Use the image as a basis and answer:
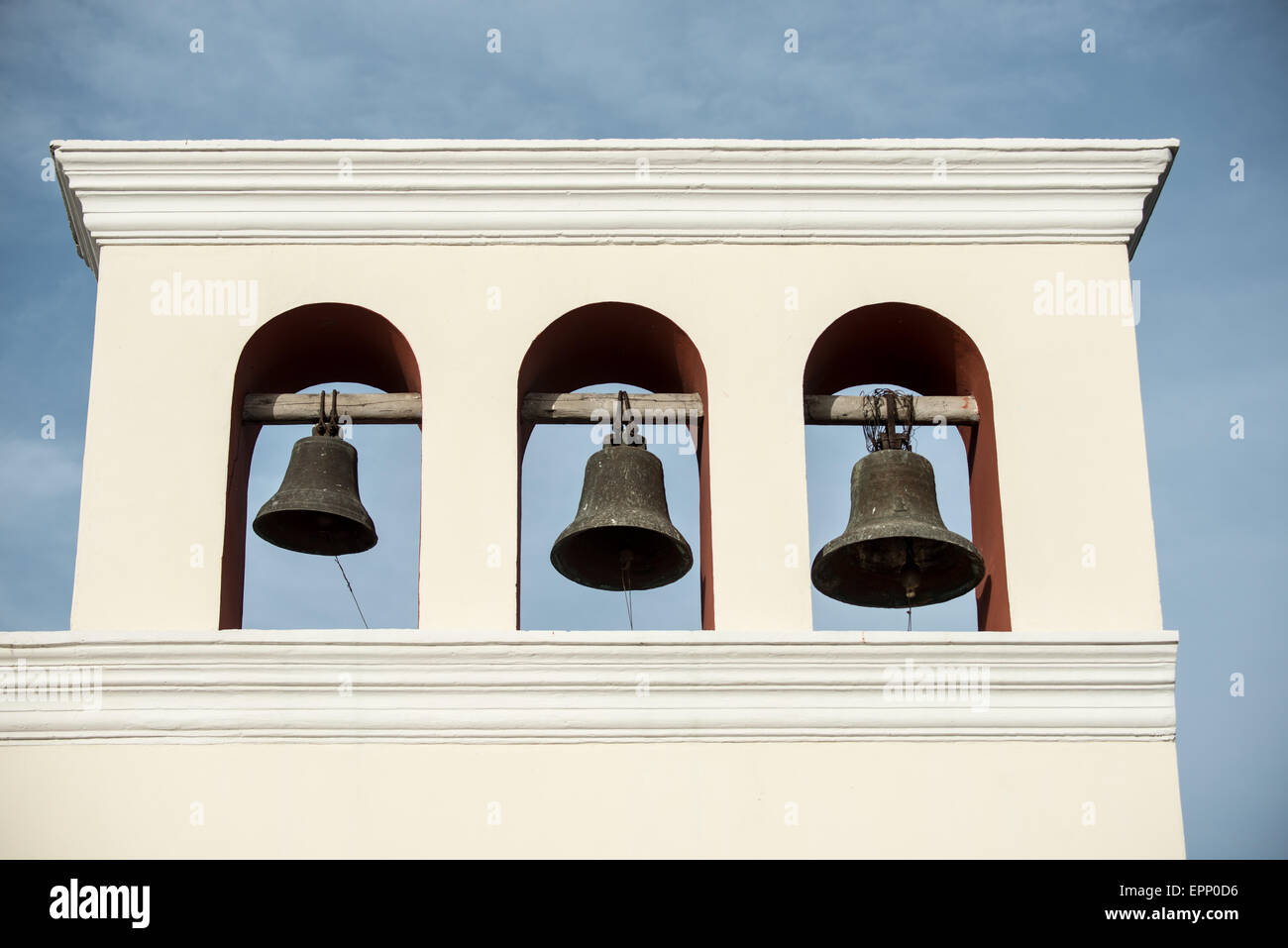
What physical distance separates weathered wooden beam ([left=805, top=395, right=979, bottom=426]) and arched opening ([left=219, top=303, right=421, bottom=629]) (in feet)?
5.93

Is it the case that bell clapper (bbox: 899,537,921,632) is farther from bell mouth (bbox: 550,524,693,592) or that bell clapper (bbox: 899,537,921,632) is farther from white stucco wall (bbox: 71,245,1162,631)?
bell mouth (bbox: 550,524,693,592)

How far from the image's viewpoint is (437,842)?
9727 mm

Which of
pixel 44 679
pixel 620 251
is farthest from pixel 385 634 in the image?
pixel 620 251

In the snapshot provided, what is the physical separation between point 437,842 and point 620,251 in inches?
114

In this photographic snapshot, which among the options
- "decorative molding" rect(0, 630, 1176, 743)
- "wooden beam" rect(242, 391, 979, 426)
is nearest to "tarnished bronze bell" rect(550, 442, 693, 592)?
"wooden beam" rect(242, 391, 979, 426)

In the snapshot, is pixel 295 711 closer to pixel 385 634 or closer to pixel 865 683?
pixel 385 634

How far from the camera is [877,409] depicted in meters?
10.9

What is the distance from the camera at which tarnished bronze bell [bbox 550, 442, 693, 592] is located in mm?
10352

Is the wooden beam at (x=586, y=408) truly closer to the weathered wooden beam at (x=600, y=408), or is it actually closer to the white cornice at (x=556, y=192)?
the weathered wooden beam at (x=600, y=408)

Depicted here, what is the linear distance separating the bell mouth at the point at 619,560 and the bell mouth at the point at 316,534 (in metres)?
0.93

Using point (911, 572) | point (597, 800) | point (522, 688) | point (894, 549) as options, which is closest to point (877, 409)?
point (894, 549)

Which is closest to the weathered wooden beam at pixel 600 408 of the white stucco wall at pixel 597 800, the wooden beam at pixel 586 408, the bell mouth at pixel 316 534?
the wooden beam at pixel 586 408

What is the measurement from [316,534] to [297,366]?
2.91 feet

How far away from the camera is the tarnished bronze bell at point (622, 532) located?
1035 cm
